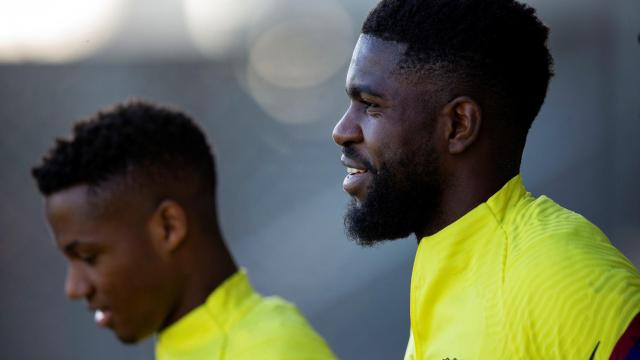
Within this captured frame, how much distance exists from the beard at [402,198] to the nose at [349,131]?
9 cm

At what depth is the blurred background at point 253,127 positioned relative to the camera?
5.49 meters

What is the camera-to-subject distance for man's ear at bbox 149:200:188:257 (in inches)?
110

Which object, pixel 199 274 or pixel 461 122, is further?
pixel 199 274

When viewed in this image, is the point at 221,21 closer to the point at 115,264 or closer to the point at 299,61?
the point at 299,61

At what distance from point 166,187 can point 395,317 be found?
2.98 meters

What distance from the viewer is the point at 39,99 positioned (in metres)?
5.73

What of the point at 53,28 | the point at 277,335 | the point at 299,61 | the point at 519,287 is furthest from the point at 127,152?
the point at 299,61

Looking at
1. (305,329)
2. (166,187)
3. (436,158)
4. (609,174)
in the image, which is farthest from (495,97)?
(609,174)

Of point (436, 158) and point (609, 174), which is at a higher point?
point (436, 158)

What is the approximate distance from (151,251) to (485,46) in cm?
115

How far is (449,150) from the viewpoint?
214cm

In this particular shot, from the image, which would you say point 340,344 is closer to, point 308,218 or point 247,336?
point 308,218

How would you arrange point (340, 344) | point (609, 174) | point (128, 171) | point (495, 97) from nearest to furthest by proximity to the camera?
point (495, 97) < point (128, 171) < point (609, 174) < point (340, 344)

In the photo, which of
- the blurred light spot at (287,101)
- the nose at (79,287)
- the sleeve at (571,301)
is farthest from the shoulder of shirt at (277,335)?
the blurred light spot at (287,101)
